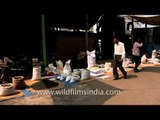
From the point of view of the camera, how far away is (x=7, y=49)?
9.58m

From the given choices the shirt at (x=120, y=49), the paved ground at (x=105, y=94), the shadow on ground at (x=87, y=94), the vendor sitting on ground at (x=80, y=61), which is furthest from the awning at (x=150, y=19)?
the shadow on ground at (x=87, y=94)

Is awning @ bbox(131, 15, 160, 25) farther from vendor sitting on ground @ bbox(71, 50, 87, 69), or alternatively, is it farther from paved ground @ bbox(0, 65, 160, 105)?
paved ground @ bbox(0, 65, 160, 105)

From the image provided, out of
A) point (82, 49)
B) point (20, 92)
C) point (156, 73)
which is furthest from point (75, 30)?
point (20, 92)

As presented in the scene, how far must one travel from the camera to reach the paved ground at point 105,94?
630 cm

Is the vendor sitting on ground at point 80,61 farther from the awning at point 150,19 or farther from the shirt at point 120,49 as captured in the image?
the awning at point 150,19

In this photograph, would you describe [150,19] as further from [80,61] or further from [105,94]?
[105,94]

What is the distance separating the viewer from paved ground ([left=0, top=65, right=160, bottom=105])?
6.30 meters

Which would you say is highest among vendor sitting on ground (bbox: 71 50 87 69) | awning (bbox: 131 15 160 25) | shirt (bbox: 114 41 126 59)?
awning (bbox: 131 15 160 25)

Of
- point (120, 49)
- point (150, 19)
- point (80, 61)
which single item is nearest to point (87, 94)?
point (120, 49)

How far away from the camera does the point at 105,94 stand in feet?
23.1

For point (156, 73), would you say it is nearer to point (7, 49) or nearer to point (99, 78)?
point (99, 78)

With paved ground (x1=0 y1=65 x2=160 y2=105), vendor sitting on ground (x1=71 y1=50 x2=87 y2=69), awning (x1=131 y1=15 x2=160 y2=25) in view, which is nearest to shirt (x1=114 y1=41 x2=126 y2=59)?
paved ground (x1=0 y1=65 x2=160 y2=105)

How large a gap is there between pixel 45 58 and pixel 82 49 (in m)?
3.08

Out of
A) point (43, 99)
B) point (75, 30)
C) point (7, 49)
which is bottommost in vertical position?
point (43, 99)
